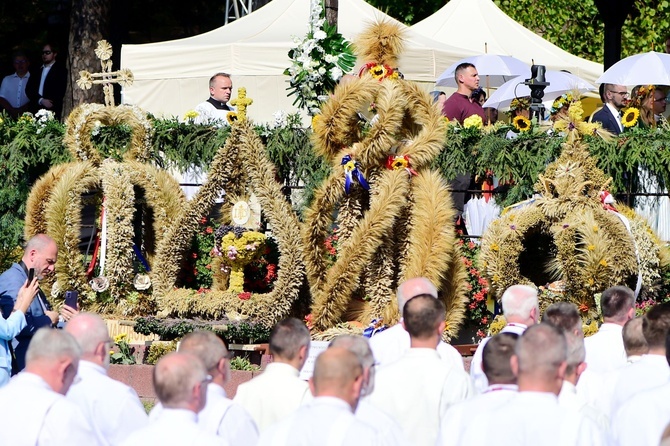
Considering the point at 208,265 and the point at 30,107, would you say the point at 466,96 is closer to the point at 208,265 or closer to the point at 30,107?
the point at 208,265

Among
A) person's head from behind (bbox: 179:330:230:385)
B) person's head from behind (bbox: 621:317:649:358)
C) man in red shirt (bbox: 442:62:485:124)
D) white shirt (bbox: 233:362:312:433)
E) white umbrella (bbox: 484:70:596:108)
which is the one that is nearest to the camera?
person's head from behind (bbox: 179:330:230:385)

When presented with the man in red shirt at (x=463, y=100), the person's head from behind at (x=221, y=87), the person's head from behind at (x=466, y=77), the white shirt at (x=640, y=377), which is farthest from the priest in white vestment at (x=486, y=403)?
the person's head from behind at (x=221, y=87)

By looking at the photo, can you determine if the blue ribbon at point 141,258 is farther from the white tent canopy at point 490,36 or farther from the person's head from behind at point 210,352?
the white tent canopy at point 490,36

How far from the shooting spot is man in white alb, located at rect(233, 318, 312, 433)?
6836mm

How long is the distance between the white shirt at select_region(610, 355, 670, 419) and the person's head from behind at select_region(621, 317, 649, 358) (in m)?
0.19

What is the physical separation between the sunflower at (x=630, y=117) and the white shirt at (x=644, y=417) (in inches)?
249

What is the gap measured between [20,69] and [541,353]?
15.5 metres

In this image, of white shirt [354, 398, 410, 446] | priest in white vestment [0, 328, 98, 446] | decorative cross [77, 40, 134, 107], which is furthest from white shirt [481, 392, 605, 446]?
decorative cross [77, 40, 134, 107]

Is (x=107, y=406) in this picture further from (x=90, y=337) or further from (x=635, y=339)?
(x=635, y=339)

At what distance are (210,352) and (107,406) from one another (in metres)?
0.65

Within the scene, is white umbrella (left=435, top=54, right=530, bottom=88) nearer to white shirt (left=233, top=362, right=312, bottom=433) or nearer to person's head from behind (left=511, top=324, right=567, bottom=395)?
white shirt (left=233, top=362, right=312, bottom=433)

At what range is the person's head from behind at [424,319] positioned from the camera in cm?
696

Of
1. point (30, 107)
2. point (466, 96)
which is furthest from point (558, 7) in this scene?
point (466, 96)

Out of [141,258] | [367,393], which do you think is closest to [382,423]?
[367,393]
